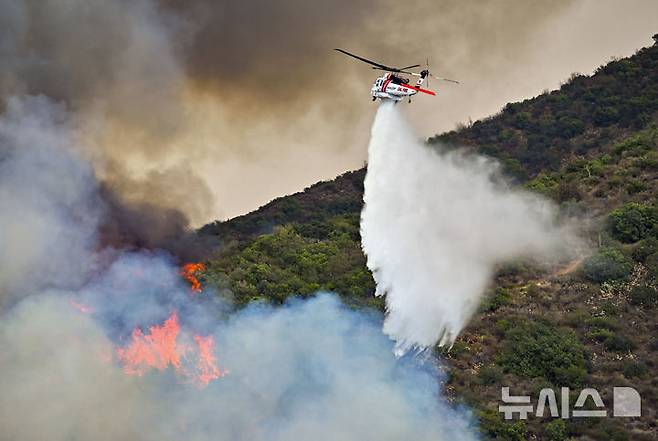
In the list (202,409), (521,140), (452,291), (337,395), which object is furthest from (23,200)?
(521,140)

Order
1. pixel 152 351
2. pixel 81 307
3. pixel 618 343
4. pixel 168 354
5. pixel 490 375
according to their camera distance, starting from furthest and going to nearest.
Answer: pixel 618 343
pixel 490 375
pixel 168 354
pixel 152 351
pixel 81 307

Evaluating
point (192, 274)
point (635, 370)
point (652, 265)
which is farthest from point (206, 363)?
point (652, 265)

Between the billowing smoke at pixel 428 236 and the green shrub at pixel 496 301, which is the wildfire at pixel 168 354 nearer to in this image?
the billowing smoke at pixel 428 236

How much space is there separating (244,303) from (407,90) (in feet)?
60.8

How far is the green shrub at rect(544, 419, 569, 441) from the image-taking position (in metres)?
51.3

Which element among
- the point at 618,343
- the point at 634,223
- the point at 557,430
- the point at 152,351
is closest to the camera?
the point at 557,430

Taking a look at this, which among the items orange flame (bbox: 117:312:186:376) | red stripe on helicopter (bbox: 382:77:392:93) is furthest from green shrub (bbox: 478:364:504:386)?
red stripe on helicopter (bbox: 382:77:392:93)

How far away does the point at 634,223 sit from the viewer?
73.1 meters

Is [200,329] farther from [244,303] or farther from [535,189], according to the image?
[535,189]

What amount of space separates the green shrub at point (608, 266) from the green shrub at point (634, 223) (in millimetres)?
3682

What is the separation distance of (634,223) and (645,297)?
1104 cm

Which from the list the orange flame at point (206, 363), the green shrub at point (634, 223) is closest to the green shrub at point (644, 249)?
the green shrub at point (634, 223)

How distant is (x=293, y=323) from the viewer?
58.7 meters

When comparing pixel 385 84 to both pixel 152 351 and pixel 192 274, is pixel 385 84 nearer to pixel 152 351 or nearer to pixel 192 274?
pixel 192 274
